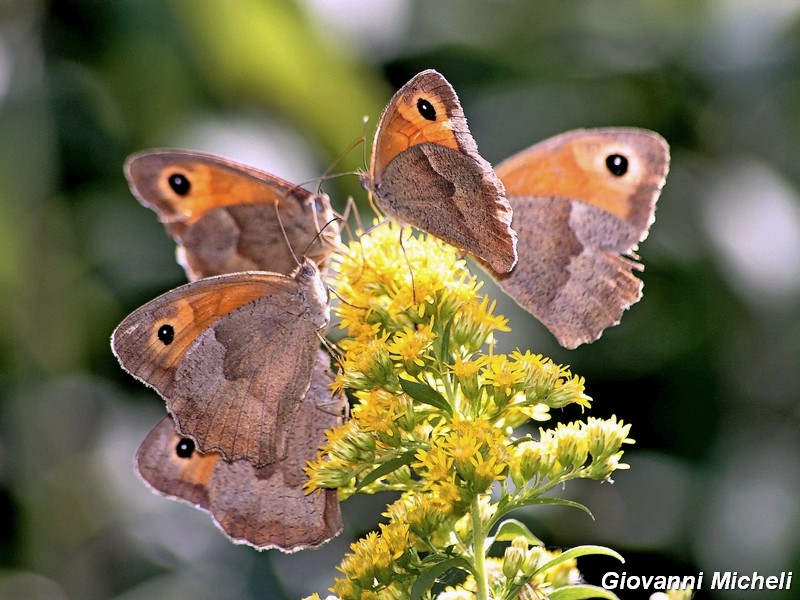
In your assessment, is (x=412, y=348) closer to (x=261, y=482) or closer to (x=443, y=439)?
(x=443, y=439)

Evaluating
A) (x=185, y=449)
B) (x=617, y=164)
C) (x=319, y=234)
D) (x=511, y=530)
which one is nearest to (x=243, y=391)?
(x=185, y=449)

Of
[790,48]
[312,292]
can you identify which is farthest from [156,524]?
[790,48]

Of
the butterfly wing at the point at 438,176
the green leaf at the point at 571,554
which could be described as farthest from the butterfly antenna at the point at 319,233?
the green leaf at the point at 571,554

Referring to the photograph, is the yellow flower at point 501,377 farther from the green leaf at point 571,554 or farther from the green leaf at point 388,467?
the green leaf at point 571,554

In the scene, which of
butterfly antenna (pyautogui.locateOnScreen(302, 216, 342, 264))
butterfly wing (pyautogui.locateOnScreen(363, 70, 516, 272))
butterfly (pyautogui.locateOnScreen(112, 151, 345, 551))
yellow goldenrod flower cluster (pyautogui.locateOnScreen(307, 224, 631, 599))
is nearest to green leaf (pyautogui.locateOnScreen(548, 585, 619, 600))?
yellow goldenrod flower cluster (pyautogui.locateOnScreen(307, 224, 631, 599))

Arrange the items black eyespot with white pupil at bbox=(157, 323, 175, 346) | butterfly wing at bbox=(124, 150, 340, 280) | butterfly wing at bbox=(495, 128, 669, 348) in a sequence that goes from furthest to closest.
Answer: butterfly wing at bbox=(124, 150, 340, 280) → butterfly wing at bbox=(495, 128, 669, 348) → black eyespot with white pupil at bbox=(157, 323, 175, 346)

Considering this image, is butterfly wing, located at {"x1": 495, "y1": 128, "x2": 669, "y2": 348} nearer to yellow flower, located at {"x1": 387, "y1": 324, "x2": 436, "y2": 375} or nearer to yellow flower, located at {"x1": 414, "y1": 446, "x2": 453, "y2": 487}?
yellow flower, located at {"x1": 387, "y1": 324, "x2": 436, "y2": 375}

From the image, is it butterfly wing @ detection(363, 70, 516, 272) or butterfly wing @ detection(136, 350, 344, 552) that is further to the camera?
butterfly wing @ detection(136, 350, 344, 552)

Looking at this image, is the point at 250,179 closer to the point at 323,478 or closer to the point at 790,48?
the point at 323,478
